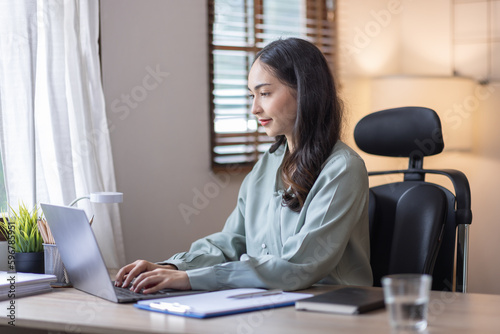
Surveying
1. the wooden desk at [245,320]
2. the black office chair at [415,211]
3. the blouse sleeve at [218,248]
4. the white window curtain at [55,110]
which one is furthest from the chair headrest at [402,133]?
the white window curtain at [55,110]

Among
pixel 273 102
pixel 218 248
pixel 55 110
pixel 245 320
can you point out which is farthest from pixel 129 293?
pixel 55 110

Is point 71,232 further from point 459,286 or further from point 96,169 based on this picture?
point 459,286

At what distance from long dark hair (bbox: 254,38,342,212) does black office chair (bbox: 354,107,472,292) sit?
205mm

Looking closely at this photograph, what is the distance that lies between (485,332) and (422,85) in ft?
8.46

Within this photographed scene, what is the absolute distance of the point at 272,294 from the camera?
1.53m

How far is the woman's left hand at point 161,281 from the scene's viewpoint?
1582 millimetres

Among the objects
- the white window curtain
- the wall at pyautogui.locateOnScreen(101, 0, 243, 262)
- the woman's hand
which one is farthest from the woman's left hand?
the wall at pyautogui.locateOnScreen(101, 0, 243, 262)

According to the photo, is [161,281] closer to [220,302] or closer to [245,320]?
[220,302]

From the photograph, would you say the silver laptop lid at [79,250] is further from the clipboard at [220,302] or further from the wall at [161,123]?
the wall at [161,123]

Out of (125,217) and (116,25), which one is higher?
(116,25)

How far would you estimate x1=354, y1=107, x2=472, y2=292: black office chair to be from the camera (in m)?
1.92

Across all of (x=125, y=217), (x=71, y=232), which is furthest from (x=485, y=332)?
(x=125, y=217)

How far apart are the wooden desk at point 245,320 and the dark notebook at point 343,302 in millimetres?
17

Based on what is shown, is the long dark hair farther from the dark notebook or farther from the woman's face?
the dark notebook
